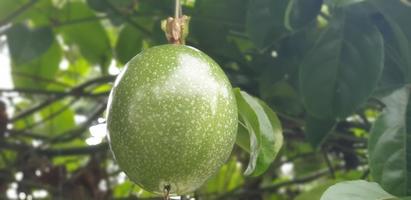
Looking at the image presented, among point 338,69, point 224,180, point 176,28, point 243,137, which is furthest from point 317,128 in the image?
point 224,180

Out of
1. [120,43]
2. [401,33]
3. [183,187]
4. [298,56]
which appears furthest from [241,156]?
[183,187]

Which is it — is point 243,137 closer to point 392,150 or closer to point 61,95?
point 392,150

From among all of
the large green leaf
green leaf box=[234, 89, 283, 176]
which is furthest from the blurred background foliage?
green leaf box=[234, 89, 283, 176]

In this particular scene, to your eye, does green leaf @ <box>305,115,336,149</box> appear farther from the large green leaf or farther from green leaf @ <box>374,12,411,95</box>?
the large green leaf

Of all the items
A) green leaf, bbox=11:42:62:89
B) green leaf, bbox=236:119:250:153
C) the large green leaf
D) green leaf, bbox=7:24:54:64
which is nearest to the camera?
green leaf, bbox=236:119:250:153

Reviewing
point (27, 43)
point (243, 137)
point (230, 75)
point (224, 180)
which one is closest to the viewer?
point (243, 137)

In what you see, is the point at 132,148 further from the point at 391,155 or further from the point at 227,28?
the point at 227,28
